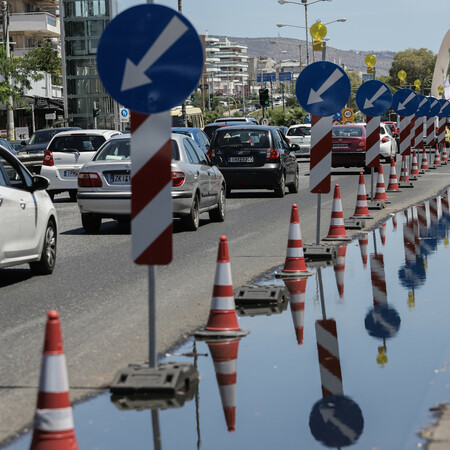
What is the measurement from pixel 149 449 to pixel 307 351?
260 cm

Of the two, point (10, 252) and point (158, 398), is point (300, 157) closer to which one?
point (10, 252)

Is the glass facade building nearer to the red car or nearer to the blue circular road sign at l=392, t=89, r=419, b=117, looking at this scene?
the red car

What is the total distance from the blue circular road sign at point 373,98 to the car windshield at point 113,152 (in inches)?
212

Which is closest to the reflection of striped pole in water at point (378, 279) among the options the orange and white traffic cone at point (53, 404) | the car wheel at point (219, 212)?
the orange and white traffic cone at point (53, 404)

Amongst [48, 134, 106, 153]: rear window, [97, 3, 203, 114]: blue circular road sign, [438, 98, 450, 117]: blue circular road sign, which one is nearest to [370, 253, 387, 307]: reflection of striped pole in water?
[97, 3, 203, 114]: blue circular road sign

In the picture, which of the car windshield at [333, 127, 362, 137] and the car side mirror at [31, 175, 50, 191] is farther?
the car windshield at [333, 127, 362, 137]

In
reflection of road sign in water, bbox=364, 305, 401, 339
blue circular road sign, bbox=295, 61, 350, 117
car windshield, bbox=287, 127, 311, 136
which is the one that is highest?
blue circular road sign, bbox=295, 61, 350, 117

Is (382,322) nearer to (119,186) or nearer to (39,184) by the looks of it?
(39,184)

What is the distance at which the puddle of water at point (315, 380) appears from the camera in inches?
221

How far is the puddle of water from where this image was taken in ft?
18.4

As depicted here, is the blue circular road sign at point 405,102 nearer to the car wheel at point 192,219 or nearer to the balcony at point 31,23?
the car wheel at point 192,219

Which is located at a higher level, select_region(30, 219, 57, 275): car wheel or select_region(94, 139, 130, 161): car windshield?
select_region(94, 139, 130, 161): car windshield

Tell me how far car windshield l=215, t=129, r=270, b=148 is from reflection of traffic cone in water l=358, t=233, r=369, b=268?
10.4m

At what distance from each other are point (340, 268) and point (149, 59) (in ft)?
21.3
